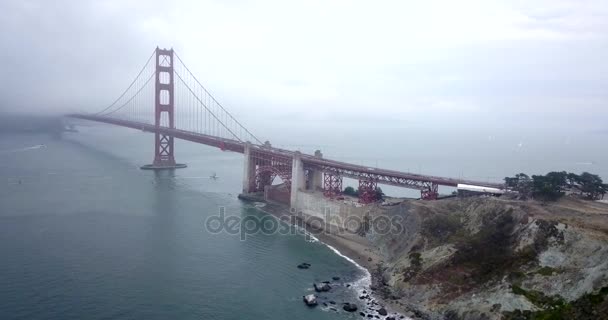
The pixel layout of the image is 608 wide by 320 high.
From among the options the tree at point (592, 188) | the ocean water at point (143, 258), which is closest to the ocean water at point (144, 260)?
the ocean water at point (143, 258)

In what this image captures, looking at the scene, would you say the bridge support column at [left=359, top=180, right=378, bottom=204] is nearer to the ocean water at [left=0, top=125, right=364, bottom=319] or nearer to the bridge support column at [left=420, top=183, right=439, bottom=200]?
the bridge support column at [left=420, top=183, right=439, bottom=200]

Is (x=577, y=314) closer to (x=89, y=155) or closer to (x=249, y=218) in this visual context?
(x=249, y=218)

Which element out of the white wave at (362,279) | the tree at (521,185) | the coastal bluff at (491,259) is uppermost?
the tree at (521,185)

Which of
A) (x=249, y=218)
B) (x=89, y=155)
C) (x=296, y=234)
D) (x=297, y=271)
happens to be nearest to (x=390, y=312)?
(x=297, y=271)

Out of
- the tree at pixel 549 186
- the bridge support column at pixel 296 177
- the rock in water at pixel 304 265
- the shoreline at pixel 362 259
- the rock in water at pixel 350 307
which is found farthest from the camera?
the bridge support column at pixel 296 177

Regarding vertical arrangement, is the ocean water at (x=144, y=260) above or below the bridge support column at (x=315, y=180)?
below

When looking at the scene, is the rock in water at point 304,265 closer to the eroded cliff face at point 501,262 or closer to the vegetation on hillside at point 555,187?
the eroded cliff face at point 501,262
